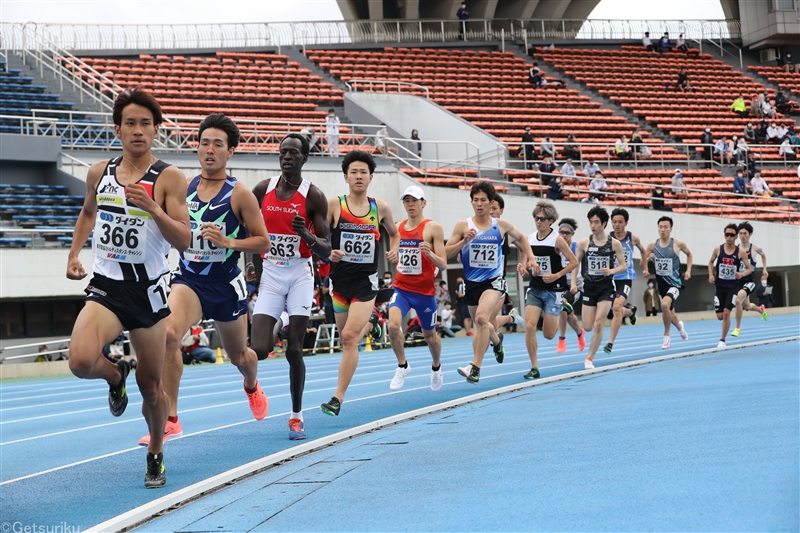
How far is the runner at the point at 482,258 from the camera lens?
11578 millimetres

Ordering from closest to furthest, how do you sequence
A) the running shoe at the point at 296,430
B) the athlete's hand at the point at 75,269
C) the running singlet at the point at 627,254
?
the athlete's hand at the point at 75,269 → the running shoe at the point at 296,430 → the running singlet at the point at 627,254

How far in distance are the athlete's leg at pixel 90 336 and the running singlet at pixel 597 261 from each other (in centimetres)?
1053

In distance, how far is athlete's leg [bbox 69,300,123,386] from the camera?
5504 millimetres

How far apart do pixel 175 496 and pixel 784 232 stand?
30729 millimetres

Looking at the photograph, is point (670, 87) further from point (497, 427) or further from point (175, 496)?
point (175, 496)

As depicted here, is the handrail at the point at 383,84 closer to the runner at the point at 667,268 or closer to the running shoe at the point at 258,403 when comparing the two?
the runner at the point at 667,268

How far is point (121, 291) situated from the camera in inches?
225

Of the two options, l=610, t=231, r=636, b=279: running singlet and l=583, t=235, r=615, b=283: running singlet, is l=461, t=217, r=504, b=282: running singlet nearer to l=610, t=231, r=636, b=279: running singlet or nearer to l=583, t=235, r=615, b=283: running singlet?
l=583, t=235, r=615, b=283: running singlet

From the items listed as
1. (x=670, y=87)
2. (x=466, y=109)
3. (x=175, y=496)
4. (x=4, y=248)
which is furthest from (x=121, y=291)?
(x=670, y=87)

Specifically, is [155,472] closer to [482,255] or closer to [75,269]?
[75,269]

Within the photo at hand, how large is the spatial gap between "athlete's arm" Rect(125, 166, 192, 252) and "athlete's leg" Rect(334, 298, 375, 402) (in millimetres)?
3418

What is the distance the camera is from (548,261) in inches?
555

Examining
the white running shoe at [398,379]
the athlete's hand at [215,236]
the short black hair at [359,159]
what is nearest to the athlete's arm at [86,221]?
the athlete's hand at [215,236]
